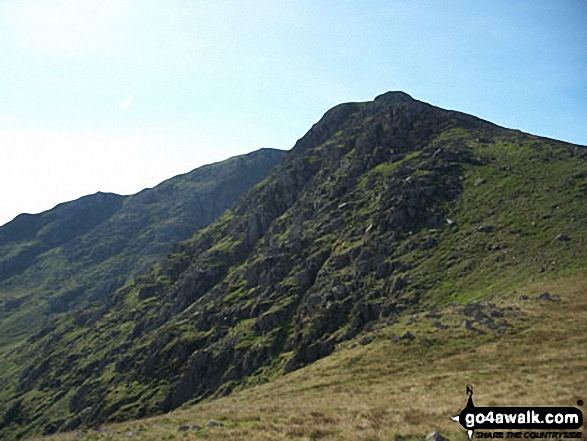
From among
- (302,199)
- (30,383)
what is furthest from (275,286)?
(30,383)

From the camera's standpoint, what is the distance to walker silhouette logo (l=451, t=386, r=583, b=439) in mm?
19672

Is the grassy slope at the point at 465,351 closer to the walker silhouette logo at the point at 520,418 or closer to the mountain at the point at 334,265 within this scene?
the mountain at the point at 334,265

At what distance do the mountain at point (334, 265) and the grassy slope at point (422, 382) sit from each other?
16.5m

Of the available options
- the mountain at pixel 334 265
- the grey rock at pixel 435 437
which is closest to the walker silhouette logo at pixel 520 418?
the grey rock at pixel 435 437

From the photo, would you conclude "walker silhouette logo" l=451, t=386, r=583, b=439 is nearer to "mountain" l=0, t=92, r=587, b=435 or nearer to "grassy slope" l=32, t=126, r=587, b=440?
"grassy slope" l=32, t=126, r=587, b=440

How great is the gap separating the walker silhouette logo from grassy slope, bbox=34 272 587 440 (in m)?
0.90

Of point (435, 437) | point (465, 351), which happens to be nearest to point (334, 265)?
point (465, 351)

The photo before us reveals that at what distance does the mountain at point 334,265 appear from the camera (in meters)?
82.9

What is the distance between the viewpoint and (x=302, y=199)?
162625mm

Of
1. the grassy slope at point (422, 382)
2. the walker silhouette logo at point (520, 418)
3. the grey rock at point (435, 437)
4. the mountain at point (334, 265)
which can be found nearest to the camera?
the grey rock at point (435, 437)

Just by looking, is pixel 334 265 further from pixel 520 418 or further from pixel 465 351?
pixel 520 418

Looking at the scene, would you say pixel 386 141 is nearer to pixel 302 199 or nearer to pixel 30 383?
pixel 302 199

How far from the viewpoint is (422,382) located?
35.7m

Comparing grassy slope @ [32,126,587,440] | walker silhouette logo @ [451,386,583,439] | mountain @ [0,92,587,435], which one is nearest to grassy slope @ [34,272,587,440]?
grassy slope @ [32,126,587,440]
